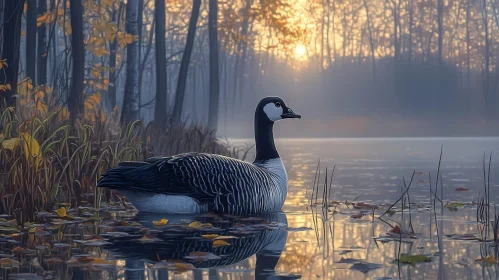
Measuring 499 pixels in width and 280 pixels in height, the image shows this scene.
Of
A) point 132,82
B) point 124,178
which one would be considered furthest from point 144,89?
point 124,178

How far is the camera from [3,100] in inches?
472

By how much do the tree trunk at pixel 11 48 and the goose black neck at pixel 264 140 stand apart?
3705mm

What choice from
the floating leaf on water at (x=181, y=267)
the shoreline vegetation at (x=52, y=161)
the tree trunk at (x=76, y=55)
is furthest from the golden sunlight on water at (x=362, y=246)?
the tree trunk at (x=76, y=55)

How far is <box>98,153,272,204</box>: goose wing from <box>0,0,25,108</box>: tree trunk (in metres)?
3.42

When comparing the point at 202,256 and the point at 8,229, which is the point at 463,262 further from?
the point at 8,229

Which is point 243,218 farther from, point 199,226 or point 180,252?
point 180,252

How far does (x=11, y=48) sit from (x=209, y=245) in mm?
6326

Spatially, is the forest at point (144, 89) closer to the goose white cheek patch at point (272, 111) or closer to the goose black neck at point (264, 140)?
the goose black neck at point (264, 140)

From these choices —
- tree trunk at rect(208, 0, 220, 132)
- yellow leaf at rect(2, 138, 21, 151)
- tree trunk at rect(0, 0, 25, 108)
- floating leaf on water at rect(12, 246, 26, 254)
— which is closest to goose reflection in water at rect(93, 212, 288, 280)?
floating leaf on water at rect(12, 246, 26, 254)

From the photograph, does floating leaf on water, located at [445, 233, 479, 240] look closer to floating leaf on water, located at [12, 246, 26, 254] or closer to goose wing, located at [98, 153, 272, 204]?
goose wing, located at [98, 153, 272, 204]

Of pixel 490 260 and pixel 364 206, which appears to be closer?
pixel 490 260

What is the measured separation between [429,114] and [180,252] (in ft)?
155

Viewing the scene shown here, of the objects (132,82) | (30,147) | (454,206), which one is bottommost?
(454,206)

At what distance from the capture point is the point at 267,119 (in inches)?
435
